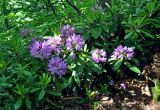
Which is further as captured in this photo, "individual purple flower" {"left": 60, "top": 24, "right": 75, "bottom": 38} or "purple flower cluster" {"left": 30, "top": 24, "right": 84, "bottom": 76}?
"individual purple flower" {"left": 60, "top": 24, "right": 75, "bottom": 38}

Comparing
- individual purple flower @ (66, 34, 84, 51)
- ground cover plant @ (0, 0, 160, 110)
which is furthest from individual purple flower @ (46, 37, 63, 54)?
individual purple flower @ (66, 34, 84, 51)

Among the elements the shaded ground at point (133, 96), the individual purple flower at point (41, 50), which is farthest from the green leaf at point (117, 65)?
the individual purple flower at point (41, 50)

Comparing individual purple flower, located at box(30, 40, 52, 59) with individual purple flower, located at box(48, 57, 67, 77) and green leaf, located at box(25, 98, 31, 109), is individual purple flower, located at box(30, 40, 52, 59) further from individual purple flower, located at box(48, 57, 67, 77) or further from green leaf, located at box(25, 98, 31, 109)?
green leaf, located at box(25, 98, 31, 109)

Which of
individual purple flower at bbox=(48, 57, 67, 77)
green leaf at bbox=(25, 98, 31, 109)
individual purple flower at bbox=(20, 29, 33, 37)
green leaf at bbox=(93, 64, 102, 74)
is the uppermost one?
individual purple flower at bbox=(20, 29, 33, 37)

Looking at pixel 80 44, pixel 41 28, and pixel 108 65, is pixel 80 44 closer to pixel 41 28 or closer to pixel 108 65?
pixel 108 65

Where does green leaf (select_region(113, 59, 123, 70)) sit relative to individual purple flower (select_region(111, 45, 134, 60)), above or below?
below

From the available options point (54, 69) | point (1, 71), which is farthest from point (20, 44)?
point (54, 69)

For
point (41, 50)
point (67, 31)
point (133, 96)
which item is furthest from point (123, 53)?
point (41, 50)

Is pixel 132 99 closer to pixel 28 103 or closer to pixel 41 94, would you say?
pixel 41 94
